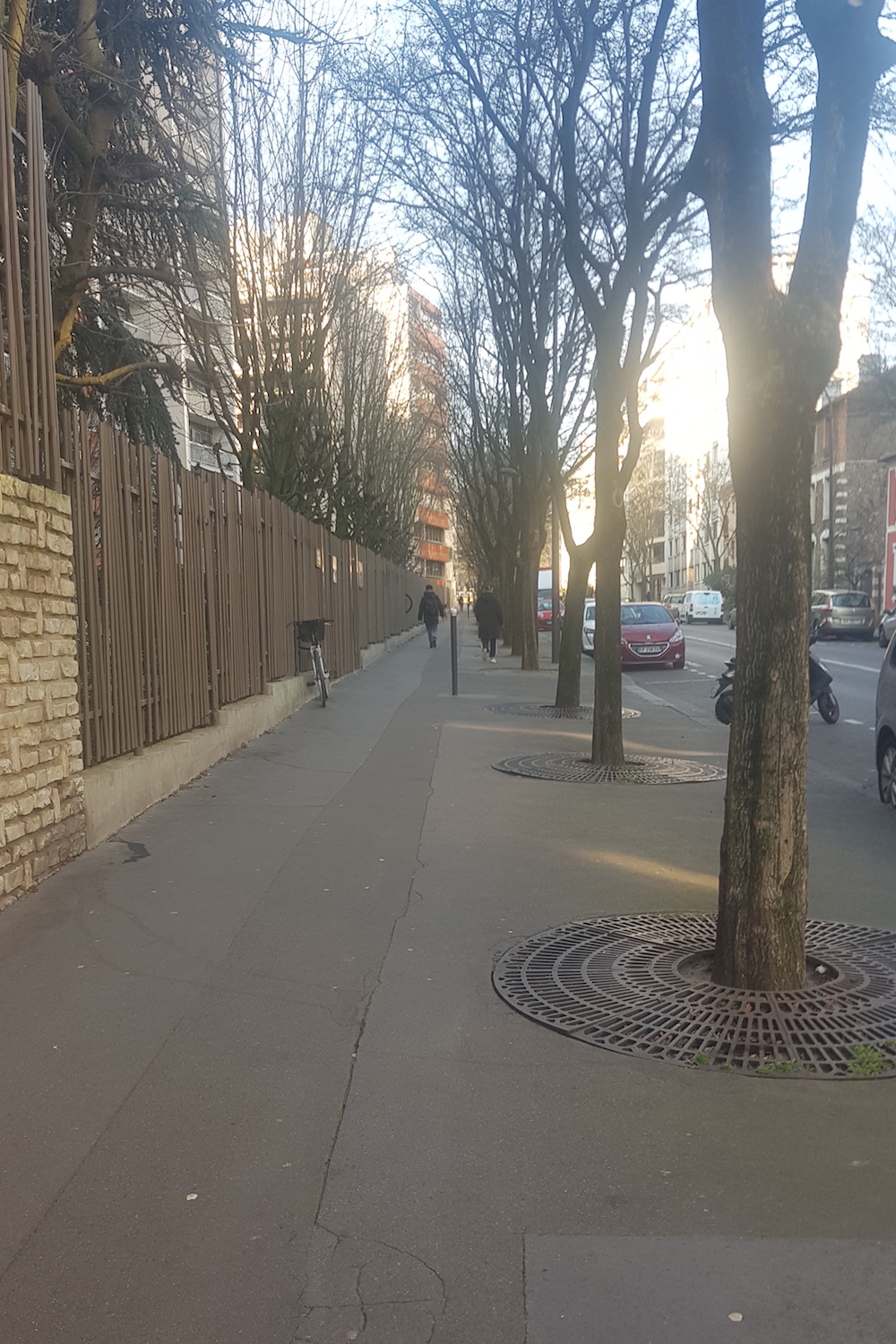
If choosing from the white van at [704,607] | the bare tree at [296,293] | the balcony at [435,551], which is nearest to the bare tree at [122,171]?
the bare tree at [296,293]

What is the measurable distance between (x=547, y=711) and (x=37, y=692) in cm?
1024

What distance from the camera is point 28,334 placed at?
660cm

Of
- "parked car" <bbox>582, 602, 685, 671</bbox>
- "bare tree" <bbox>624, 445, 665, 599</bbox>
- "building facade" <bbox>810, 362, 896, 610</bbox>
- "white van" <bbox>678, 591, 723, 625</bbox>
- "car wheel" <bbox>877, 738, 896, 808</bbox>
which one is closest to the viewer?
"car wheel" <bbox>877, 738, 896, 808</bbox>

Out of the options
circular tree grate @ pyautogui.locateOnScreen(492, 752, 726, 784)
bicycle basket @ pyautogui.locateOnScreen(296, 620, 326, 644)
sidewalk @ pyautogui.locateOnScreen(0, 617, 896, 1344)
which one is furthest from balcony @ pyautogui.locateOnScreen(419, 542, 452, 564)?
sidewalk @ pyautogui.locateOnScreen(0, 617, 896, 1344)

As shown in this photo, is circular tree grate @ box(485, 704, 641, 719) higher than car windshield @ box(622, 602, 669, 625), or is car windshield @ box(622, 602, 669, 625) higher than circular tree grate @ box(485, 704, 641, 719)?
car windshield @ box(622, 602, 669, 625)

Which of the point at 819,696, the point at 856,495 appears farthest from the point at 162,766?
the point at 856,495

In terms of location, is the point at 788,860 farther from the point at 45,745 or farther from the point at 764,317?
the point at 45,745

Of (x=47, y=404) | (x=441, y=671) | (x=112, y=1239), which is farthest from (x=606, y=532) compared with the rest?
(x=441, y=671)

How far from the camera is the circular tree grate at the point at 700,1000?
4062 millimetres

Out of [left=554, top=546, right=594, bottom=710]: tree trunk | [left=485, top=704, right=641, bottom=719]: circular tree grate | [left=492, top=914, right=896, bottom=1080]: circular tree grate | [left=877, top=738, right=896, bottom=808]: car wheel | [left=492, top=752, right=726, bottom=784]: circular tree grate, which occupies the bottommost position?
[left=485, top=704, right=641, bottom=719]: circular tree grate

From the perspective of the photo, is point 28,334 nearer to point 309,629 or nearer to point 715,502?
point 309,629

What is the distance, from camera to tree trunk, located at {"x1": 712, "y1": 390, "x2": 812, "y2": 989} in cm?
455

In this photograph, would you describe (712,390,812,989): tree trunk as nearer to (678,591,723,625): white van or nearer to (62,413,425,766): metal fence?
(62,413,425,766): metal fence

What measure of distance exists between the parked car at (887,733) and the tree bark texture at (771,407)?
4.57 meters
